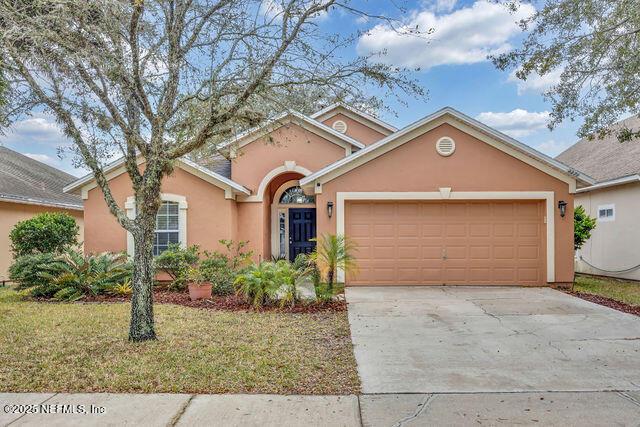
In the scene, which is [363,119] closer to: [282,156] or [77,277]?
[282,156]

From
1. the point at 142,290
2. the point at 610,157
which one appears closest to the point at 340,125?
the point at 610,157

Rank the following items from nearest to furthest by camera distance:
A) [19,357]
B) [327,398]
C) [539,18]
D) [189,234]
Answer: [327,398]
[19,357]
[539,18]
[189,234]

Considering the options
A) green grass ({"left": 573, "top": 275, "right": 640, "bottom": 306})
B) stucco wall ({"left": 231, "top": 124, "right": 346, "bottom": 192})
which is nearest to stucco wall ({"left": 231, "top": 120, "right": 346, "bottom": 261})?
stucco wall ({"left": 231, "top": 124, "right": 346, "bottom": 192})

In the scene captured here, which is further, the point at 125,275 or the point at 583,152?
the point at 583,152

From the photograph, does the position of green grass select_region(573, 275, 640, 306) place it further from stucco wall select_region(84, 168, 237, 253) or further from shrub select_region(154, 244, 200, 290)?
shrub select_region(154, 244, 200, 290)

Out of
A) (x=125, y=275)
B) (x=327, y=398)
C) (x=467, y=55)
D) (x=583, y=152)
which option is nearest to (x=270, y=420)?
(x=327, y=398)

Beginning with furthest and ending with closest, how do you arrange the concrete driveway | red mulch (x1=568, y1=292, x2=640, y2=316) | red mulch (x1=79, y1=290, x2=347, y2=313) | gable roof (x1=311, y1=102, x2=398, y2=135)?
gable roof (x1=311, y1=102, x2=398, y2=135) < red mulch (x1=79, y1=290, x2=347, y2=313) < red mulch (x1=568, y1=292, x2=640, y2=316) < the concrete driveway

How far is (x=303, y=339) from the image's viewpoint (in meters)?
6.76

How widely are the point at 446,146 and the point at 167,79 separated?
7621 mm

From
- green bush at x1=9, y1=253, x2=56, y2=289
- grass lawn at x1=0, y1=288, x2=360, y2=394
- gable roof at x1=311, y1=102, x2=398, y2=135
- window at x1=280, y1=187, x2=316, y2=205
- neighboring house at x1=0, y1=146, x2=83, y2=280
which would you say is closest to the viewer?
grass lawn at x1=0, y1=288, x2=360, y2=394

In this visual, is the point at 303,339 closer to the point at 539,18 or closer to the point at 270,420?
the point at 270,420

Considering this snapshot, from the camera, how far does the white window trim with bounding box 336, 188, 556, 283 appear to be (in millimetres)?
11680

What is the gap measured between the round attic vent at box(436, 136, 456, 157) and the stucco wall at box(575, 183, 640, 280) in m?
6.08

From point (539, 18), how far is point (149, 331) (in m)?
9.64
